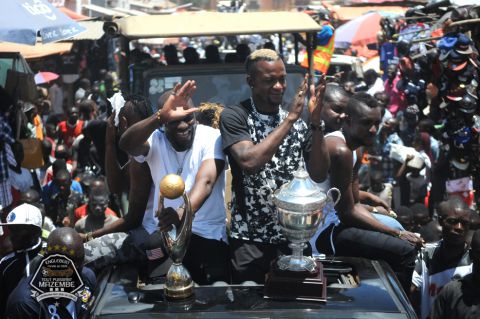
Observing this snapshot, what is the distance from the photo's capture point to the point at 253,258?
152 inches

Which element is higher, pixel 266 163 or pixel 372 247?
pixel 266 163

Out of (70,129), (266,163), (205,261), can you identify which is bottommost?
(70,129)

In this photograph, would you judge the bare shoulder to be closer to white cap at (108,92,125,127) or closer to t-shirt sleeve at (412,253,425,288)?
t-shirt sleeve at (412,253,425,288)

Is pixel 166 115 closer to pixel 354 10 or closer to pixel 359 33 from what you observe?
pixel 359 33

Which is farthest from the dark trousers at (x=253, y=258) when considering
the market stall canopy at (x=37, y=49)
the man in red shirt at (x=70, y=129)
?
the man in red shirt at (x=70, y=129)

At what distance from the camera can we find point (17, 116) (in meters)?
7.12

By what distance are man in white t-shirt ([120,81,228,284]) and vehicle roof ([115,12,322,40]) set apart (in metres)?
3.57

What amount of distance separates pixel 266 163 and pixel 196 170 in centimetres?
37

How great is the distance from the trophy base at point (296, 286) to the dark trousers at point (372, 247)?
1059mm

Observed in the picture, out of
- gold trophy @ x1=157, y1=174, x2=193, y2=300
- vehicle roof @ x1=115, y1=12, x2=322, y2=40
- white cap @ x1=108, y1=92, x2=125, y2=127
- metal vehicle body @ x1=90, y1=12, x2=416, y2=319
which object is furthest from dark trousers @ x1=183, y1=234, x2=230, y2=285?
vehicle roof @ x1=115, y1=12, x2=322, y2=40

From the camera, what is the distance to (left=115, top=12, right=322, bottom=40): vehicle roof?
7.42 metres

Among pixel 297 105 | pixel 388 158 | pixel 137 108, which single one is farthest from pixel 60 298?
pixel 388 158

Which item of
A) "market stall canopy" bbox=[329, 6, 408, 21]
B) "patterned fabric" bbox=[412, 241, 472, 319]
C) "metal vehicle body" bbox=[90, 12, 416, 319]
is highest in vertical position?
"metal vehicle body" bbox=[90, 12, 416, 319]

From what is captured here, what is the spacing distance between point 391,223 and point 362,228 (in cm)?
39
